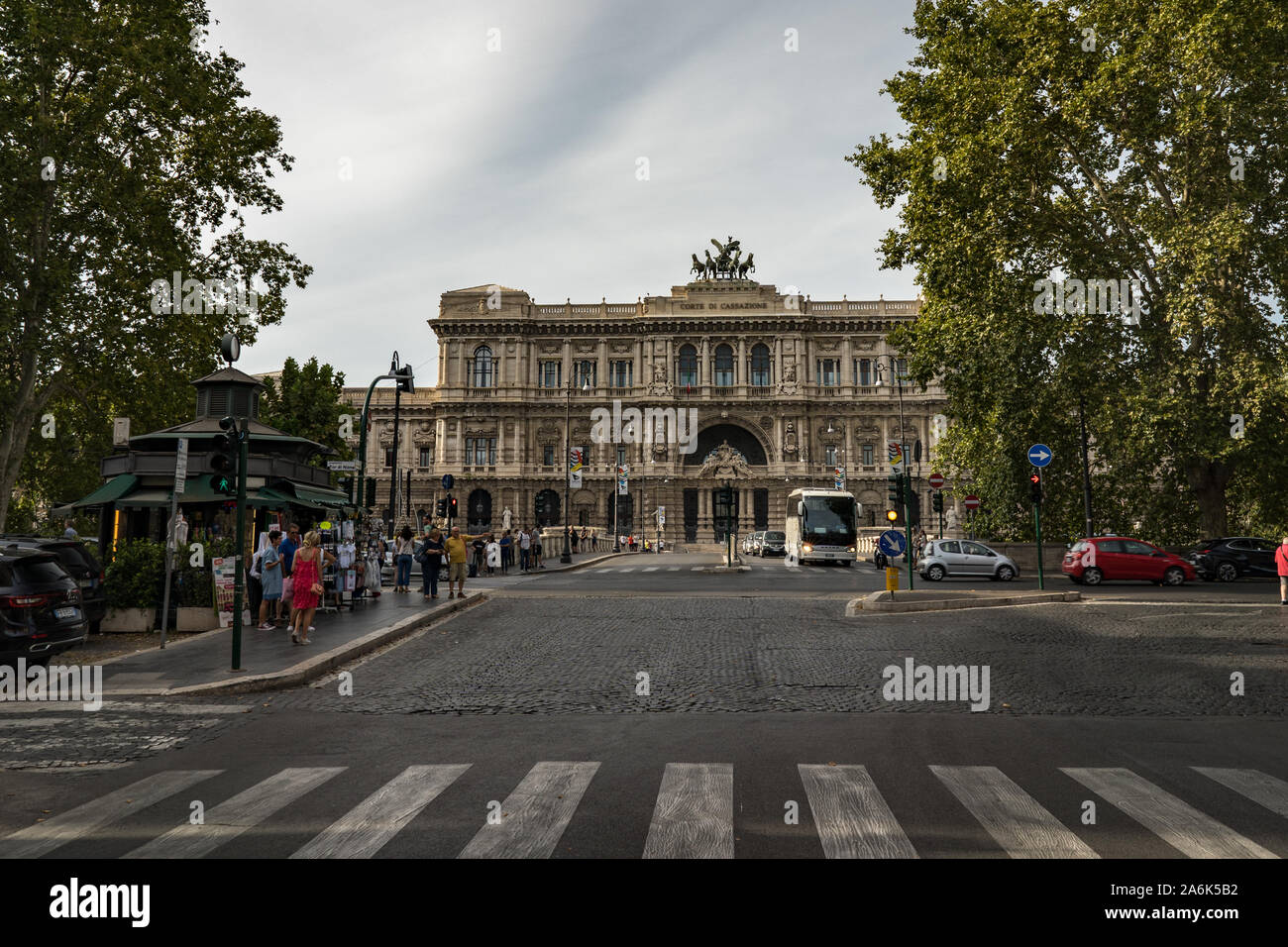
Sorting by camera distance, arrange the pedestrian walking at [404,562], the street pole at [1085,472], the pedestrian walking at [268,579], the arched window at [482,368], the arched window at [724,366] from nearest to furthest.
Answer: the pedestrian walking at [268,579], the pedestrian walking at [404,562], the street pole at [1085,472], the arched window at [724,366], the arched window at [482,368]

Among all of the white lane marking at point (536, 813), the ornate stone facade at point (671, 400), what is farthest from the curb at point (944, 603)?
the ornate stone facade at point (671, 400)

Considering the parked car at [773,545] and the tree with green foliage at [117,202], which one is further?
the parked car at [773,545]

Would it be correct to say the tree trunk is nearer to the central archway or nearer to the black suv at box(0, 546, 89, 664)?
the black suv at box(0, 546, 89, 664)

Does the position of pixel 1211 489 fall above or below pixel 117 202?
below

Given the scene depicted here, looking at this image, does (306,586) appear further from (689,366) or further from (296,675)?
(689,366)

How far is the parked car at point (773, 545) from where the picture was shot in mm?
56062

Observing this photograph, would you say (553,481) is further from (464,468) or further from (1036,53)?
(1036,53)

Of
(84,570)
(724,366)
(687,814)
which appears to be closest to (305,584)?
(84,570)

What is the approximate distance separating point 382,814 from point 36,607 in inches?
324

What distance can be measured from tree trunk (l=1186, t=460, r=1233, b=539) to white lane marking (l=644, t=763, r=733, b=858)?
93.8ft

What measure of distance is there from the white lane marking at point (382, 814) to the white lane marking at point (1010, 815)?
10.9ft

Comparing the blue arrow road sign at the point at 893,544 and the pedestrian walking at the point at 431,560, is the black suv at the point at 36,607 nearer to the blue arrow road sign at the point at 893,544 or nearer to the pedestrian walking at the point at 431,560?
the pedestrian walking at the point at 431,560

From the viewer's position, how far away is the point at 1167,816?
17.0ft

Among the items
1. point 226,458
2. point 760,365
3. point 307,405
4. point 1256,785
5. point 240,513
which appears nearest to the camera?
point 1256,785
